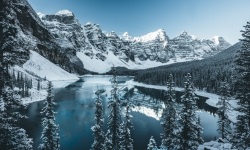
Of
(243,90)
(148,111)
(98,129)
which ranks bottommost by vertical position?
(148,111)

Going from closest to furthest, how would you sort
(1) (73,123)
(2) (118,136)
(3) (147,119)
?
(2) (118,136)
(1) (73,123)
(3) (147,119)

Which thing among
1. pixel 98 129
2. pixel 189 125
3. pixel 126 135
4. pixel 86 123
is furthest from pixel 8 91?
pixel 86 123

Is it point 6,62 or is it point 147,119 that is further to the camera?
point 147,119

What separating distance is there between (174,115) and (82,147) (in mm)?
25440

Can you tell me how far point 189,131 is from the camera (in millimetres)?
26125

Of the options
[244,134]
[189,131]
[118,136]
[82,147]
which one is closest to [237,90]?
[244,134]

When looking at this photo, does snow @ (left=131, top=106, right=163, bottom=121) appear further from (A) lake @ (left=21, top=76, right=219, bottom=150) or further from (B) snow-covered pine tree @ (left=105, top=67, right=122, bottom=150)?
(B) snow-covered pine tree @ (left=105, top=67, right=122, bottom=150)

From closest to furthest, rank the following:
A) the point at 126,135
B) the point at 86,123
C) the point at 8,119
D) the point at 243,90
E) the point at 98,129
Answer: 1. the point at 8,119
2. the point at 243,90
3. the point at 98,129
4. the point at 126,135
5. the point at 86,123

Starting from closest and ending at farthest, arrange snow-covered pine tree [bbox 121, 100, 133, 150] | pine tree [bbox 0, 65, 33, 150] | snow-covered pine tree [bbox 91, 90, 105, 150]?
pine tree [bbox 0, 65, 33, 150] → snow-covered pine tree [bbox 91, 90, 105, 150] → snow-covered pine tree [bbox 121, 100, 133, 150]

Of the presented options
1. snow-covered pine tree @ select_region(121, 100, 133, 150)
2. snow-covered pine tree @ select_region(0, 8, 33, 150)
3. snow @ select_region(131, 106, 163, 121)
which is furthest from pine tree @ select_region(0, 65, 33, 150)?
snow @ select_region(131, 106, 163, 121)

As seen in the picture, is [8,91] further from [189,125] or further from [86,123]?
[86,123]

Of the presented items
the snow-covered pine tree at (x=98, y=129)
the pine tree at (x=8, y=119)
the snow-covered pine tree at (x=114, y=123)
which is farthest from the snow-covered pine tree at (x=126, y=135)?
the pine tree at (x=8, y=119)

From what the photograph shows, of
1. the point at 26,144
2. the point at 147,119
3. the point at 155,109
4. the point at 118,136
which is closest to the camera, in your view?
the point at 26,144

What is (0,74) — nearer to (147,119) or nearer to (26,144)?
(26,144)
